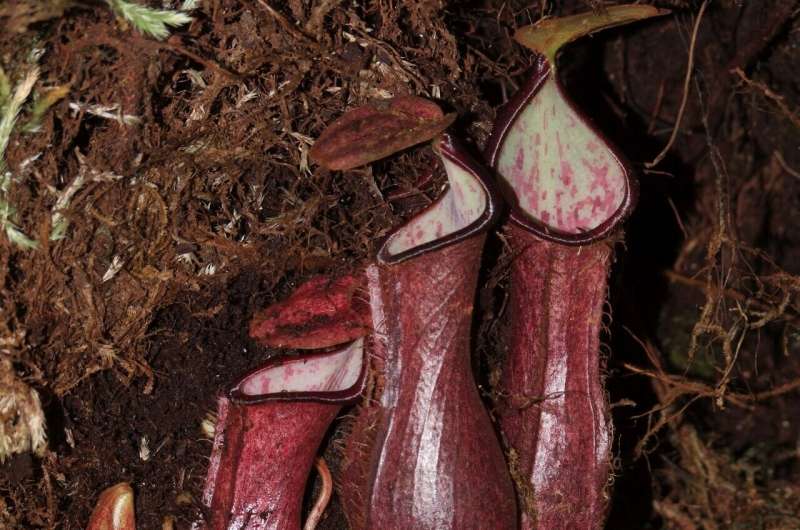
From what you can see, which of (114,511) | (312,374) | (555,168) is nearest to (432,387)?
(312,374)

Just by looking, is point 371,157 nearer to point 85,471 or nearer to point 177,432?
point 177,432

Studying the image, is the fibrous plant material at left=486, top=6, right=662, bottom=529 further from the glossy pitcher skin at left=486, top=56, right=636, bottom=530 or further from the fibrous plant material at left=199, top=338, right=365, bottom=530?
the fibrous plant material at left=199, top=338, right=365, bottom=530

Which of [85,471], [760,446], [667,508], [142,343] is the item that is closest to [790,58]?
[760,446]

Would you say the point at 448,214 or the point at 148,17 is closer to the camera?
the point at 148,17

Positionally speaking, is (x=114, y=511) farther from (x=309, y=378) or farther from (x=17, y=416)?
(x=309, y=378)

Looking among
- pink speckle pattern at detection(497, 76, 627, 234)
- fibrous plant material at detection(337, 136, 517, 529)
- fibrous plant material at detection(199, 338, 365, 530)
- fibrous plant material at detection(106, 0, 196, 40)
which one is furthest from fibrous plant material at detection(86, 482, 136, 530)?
pink speckle pattern at detection(497, 76, 627, 234)

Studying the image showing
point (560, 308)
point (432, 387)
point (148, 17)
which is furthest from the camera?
point (560, 308)

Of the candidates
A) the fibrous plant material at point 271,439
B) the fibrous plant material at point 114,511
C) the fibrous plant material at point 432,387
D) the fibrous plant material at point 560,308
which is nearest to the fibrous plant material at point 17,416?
the fibrous plant material at point 114,511

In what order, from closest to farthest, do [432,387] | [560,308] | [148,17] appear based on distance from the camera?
[148,17] → [432,387] → [560,308]
